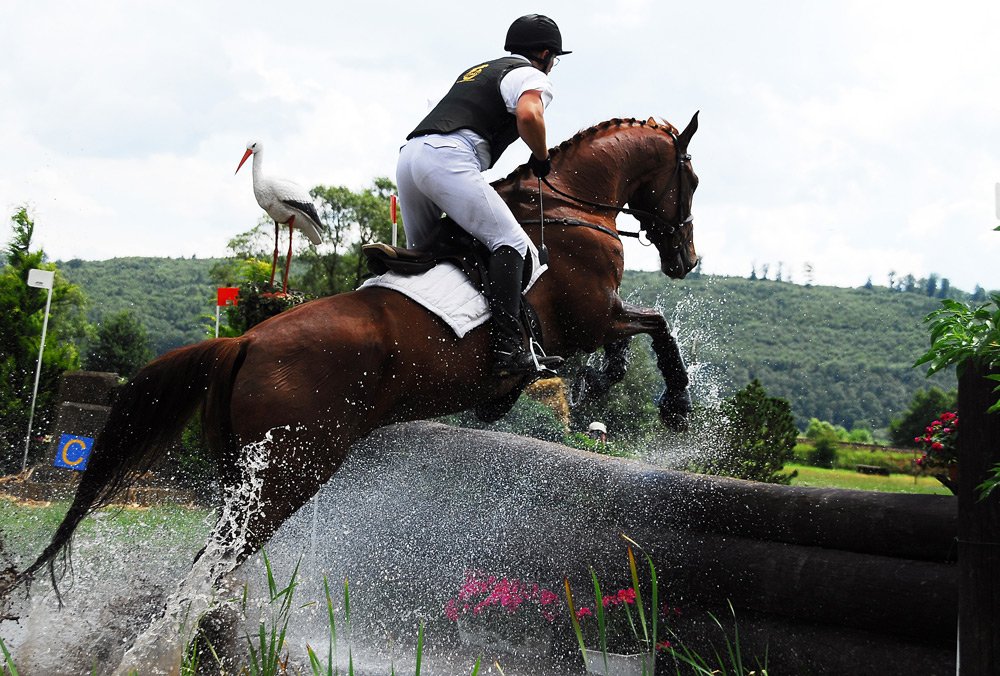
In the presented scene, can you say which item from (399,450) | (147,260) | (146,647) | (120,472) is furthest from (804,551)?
(147,260)

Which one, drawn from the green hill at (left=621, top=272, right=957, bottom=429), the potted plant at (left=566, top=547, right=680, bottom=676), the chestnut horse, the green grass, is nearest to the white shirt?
the chestnut horse

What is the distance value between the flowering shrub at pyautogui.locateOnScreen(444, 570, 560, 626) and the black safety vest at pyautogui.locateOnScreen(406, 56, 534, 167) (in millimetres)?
2482

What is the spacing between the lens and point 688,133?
4.34 m

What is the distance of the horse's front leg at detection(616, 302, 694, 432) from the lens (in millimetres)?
3961

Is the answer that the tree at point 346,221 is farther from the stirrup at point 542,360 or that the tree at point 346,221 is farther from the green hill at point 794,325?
the stirrup at point 542,360

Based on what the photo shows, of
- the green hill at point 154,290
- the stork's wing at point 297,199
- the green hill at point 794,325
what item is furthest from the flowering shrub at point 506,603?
the green hill at point 154,290

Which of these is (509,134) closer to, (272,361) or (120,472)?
(272,361)

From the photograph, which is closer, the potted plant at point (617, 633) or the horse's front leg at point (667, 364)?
the potted plant at point (617, 633)

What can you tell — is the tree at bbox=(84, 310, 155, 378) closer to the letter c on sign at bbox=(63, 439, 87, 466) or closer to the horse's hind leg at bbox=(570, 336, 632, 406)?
the letter c on sign at bbox=(63, 439, 87, 466)

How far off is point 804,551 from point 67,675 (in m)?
3.04

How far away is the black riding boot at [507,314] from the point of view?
3328mm

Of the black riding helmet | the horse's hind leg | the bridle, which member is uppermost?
the black riding helmet

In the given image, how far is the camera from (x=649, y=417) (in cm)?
1053

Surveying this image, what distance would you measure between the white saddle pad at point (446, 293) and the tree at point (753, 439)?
9.91 ft
